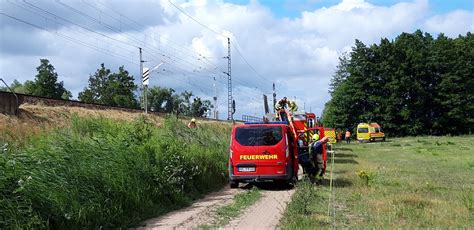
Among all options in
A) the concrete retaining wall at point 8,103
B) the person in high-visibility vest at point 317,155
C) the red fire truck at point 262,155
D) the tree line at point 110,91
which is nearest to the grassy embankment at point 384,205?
the person in high-visibility vest at point 317,155

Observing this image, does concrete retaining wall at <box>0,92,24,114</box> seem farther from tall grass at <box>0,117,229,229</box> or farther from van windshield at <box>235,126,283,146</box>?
van windshield at <box>235,126,283,146</box>

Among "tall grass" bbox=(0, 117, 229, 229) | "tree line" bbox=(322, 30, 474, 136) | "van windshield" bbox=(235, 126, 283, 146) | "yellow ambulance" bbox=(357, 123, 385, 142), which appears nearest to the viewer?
"tall grass" bbox=(0, 117, 229, 229)

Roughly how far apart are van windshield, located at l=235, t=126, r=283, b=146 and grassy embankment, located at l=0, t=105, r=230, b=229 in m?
1.54

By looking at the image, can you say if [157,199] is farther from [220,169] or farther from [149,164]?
[220,169]

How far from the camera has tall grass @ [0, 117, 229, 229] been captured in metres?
8.24

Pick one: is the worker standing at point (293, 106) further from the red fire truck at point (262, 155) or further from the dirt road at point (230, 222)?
the dirt road at point (230, 222)

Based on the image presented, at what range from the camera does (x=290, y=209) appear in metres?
11.0

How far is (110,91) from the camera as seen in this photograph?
290ft

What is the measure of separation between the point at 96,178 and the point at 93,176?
0.33 feet

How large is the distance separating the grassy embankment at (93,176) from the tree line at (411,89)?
70538 mm

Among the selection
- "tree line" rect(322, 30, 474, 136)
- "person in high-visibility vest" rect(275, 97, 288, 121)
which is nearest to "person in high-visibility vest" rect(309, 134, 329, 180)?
"person in high-visibility vest" rect(275, 97, 288, 121)

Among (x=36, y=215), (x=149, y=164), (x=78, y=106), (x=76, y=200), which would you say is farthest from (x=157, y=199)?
(x=78, y=106)

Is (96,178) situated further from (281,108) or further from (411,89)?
(411,89)

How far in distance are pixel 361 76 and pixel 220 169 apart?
235 ft
